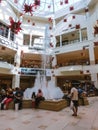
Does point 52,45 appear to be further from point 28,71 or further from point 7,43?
point 7,43

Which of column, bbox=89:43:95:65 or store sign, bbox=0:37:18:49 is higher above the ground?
store sign, bbox=0:37:18:49

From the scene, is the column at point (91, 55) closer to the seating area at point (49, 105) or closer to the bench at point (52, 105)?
the seating area at point (49, 105)

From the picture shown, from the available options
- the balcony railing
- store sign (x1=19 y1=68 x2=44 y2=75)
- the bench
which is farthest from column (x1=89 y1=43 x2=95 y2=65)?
the balcony railing

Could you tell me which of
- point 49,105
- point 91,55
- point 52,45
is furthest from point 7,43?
point 49,105

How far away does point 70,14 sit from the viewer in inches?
720

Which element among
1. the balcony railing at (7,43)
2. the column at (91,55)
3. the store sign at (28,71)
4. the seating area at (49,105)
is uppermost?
the balcony railing at (7,43)

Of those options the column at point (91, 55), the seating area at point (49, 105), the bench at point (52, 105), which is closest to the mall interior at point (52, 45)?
the column at point (91, 55)

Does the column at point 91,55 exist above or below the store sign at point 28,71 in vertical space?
above

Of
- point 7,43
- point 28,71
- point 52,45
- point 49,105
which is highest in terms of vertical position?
point 52,45

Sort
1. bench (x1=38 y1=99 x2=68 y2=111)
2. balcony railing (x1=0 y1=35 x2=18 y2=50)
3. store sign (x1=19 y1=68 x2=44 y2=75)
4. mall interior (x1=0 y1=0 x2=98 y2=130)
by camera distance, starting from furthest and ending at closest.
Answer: store sign (x1=19 y1=68 x2=44 y2=75) → mall interior (x1=0 y1=0 x2=98 y2=130) → balcony railing (x1=0 y1=35 x2=18 y2=50) → bench (x1=38 y1=99 x2=68 y2=111)

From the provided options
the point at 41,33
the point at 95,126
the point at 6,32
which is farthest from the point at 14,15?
the point at 95,126

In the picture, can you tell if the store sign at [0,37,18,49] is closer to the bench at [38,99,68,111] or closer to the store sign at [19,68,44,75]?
the store sign at [19,68,44,75]

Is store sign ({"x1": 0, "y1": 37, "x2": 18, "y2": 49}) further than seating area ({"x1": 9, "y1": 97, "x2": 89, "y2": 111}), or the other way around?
store sign ({"x1": 0, "y1": 37, "x2": 18, "y2": 49})

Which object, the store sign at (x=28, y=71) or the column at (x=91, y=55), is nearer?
the column at (x=91, y=55)
